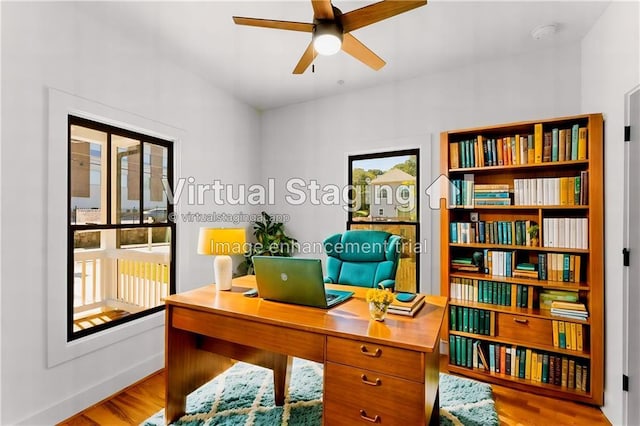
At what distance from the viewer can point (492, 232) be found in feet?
8.69

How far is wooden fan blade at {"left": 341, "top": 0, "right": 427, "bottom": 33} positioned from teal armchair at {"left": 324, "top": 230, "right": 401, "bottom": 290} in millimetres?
1420

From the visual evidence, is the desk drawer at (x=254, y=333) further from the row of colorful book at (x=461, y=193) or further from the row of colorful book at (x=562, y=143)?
the row of colorful book at (x=562, y=143)

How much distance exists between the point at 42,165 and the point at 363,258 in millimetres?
2248

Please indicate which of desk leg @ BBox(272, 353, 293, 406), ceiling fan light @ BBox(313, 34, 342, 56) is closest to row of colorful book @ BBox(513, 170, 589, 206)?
ceiling fan light @ BBox(313, 34, 342, 56)

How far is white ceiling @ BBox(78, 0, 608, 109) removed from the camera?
2.19 m

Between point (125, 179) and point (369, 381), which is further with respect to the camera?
point (125, 179)

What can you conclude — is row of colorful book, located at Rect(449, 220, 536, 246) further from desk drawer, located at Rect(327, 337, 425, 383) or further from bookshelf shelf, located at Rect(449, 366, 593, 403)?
desk drawer, located at Rect(327, 337, 425, 383)

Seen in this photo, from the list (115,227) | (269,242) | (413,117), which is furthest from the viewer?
(269,242)

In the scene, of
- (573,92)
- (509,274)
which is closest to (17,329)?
(509,274)

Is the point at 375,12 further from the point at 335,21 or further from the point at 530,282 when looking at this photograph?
the point at 530,282

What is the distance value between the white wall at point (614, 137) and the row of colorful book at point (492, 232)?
0.50 metres

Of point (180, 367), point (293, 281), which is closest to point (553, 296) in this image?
Result: point (293, 281)

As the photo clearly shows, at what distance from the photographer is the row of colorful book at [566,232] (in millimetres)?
2299

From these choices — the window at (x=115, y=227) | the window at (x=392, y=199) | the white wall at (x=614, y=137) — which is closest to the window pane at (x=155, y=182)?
the window at (x=115, y=227)
